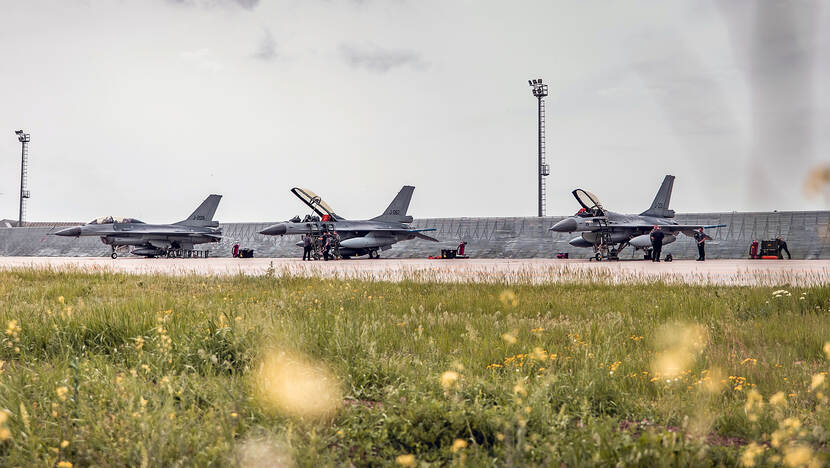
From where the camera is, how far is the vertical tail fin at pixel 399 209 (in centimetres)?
3625


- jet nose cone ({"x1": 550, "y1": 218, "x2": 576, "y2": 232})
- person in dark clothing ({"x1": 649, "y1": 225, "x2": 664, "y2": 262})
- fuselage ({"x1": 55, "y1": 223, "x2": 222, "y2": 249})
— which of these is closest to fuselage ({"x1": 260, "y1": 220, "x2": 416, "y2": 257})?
fuselage ({"x1": 55, "y1": 223, "x2": 222, "y2": 249})

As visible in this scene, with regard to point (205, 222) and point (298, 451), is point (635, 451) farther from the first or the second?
point (205, 222)

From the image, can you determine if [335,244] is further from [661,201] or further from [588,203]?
[661,201]

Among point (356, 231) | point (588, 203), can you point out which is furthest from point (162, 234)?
point (588, 203)

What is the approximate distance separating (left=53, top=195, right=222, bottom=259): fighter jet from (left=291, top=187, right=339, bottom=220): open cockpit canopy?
11.7m

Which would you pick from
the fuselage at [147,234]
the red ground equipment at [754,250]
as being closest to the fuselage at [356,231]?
the fuselage at [147,234]

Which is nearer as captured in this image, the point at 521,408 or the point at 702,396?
the point at 521,408

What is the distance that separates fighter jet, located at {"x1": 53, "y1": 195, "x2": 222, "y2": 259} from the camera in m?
34.4

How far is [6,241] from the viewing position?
172ft

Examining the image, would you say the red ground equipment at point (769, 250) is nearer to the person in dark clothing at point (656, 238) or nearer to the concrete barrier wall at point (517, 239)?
the concrete barrier wall at point (517, 239)

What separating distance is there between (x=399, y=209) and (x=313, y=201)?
23.6 ft

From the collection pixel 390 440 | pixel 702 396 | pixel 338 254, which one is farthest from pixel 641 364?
pixel 338 254

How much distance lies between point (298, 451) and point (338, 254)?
29.5m

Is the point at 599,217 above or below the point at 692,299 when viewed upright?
above
